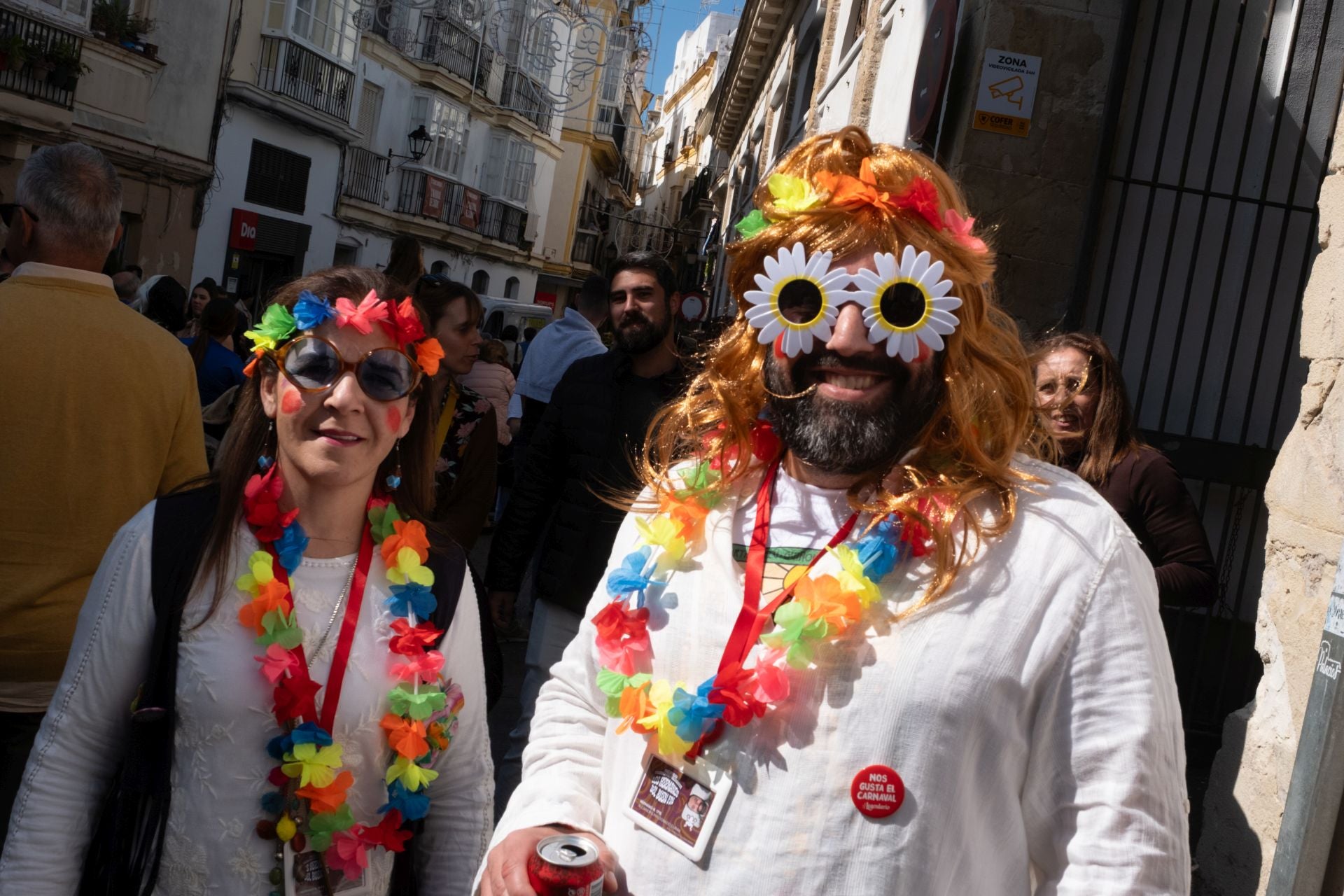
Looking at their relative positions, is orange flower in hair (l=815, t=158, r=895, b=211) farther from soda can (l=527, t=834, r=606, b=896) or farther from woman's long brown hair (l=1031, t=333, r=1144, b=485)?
woman's long brown hair (l=1031, t=333, r=1144, b=485)

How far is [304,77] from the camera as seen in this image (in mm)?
22688

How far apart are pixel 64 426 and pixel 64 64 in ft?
50.0

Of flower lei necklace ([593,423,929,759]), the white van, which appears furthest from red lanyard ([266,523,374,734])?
the white van

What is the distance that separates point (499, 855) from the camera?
1922mm

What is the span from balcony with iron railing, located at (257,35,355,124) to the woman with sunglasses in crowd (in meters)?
18.8

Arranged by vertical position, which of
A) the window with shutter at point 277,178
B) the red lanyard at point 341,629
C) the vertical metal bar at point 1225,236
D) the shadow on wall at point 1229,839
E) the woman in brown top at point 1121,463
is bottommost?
the shadow on wall at point 1229,839

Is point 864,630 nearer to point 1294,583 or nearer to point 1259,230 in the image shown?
point 1294,583

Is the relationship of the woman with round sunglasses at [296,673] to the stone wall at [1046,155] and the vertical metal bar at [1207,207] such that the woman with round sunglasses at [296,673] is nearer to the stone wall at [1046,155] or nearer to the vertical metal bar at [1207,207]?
the stone wall at [1046,155]

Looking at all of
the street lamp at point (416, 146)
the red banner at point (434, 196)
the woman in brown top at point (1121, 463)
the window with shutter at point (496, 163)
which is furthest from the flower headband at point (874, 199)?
the window with shutter at point (496, 163)

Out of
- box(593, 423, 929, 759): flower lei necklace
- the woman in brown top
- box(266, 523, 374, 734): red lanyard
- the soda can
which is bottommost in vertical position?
the soda can

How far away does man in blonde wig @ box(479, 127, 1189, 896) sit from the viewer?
1684 millimetres

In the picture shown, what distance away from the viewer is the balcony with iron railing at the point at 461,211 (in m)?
29.7

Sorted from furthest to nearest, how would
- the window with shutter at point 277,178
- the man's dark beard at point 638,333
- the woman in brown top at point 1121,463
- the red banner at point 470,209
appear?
the red banner at point 470,209 < the window with shutter at point 277,178 < the man's dark beard at point 638,333 < the woman in brown top at point 1121,463

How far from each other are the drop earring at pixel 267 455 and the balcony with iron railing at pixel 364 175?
2484 cm
